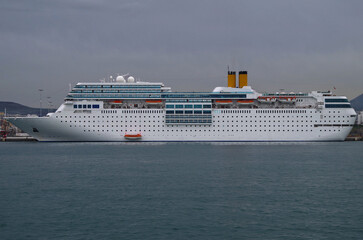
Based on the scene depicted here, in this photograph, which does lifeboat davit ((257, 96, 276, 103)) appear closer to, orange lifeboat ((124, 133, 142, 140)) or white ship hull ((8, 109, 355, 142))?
white ship hull ((8, 109, 355, 142))

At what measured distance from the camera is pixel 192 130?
62.7 m

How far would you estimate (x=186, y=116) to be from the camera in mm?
63094

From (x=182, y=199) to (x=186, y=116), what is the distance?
129 ft

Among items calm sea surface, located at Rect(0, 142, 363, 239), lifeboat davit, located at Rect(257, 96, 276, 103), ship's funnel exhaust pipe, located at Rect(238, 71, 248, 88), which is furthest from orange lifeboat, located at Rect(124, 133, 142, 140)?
calm sea surface, located at Rect(0, 142, 363, 239)

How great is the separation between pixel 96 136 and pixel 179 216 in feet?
141

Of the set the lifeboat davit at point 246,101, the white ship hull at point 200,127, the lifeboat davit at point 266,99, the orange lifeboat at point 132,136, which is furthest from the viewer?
the lifeboat davit at point 246,101

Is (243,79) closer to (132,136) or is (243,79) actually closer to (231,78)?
(231,78)

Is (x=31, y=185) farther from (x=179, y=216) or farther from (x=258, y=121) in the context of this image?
(x=258, y=121)

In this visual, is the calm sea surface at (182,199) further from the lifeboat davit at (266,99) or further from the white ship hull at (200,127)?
the lifeboat davit at (266,99)

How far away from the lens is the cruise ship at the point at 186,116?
62094 mm

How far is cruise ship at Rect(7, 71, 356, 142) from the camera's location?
6209 centimetres

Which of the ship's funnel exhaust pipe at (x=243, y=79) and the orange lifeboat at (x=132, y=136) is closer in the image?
the orange lifeboat at (x=132, y=136)

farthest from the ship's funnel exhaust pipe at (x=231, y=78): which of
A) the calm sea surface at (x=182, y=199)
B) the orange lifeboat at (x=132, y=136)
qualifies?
the calm sea surface at (x=182, y=199)

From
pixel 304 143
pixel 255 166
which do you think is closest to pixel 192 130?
pixel 304 143
